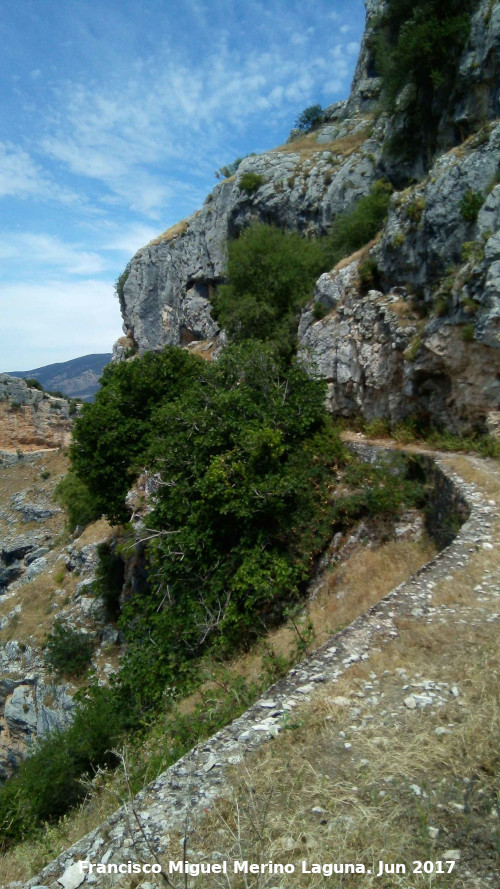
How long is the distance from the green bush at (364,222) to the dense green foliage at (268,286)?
108 centimetres

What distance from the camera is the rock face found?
34719mm

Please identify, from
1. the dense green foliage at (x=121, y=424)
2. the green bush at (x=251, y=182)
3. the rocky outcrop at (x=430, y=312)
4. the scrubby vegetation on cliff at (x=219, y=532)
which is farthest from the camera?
the green bush at (x=251, y=182)

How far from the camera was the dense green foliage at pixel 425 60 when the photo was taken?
1477 centimetres

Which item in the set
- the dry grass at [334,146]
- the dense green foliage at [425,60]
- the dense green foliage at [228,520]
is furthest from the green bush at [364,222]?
the dense green foliage at [228,520]

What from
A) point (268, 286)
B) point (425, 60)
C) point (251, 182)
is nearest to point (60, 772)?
point (268, 286)

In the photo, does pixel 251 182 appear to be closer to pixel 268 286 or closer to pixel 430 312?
pixel 268 286

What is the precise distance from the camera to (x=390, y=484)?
951 centimetres

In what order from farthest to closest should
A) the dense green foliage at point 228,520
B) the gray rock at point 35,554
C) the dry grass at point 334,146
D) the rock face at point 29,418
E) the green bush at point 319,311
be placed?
the rock face at point 29,418 < the dry grass at point 334,146 < the gray rock at point 35,554 < the green bush at point 319,311 < the dense green foliage at point 228,520

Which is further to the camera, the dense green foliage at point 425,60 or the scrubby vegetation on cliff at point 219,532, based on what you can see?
the dense green foliage at point 425,60

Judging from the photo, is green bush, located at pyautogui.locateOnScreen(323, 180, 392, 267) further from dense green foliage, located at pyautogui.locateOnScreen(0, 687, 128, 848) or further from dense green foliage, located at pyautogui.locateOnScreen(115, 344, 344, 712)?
dense green foliage, located at pyautogui.locateOnScreen(0, 687, 128, 848)

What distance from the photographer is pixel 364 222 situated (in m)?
17.9

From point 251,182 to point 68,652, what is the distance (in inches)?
1032

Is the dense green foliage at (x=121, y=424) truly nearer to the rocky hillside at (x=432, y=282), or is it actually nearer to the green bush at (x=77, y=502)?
the green bush at (x=77, y=502)

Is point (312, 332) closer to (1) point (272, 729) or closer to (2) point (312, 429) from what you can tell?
(2) point (312, 429)
